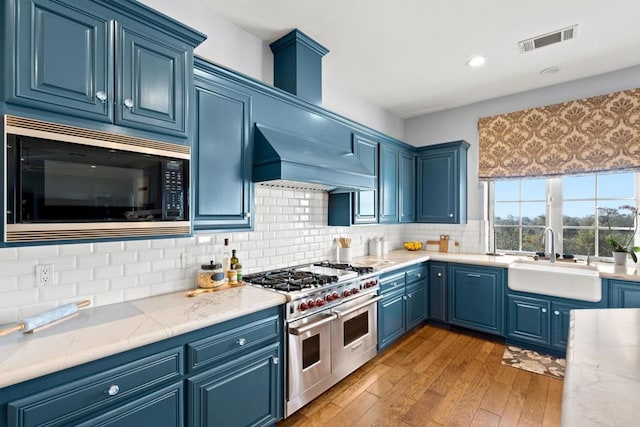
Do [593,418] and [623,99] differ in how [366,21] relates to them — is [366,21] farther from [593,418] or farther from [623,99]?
[623,99]

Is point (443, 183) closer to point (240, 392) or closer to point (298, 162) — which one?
point (298, 162)

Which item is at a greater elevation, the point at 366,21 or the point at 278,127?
the point at 366,21

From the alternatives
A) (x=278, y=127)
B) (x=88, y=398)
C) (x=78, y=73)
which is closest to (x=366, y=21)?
(x=278, y=127)

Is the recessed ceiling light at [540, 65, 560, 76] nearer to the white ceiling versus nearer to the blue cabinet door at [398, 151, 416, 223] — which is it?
the white ceiling

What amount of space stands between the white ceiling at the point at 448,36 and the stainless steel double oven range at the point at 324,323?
205 centimetres

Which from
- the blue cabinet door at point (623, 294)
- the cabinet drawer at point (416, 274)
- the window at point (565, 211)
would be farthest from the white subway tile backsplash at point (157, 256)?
the blue cabinet door at point (623, 294)

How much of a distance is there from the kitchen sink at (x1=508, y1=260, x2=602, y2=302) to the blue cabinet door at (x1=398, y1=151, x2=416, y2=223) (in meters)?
1.37

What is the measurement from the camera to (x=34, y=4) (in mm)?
1298

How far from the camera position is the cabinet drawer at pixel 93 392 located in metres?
1.12

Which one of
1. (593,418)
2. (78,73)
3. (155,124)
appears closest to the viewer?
(593,418)

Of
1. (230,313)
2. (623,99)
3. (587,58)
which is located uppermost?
(587,58)

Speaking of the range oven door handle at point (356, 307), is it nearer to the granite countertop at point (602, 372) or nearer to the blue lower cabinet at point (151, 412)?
the blue lower cabinet at point (151, 412)

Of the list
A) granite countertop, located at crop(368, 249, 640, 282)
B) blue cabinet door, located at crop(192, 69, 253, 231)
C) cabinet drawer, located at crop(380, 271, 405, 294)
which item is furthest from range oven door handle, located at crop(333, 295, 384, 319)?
blue cabinet door, located at crop(192, 69, 253, 231)

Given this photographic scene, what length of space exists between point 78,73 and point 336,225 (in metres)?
2.44
